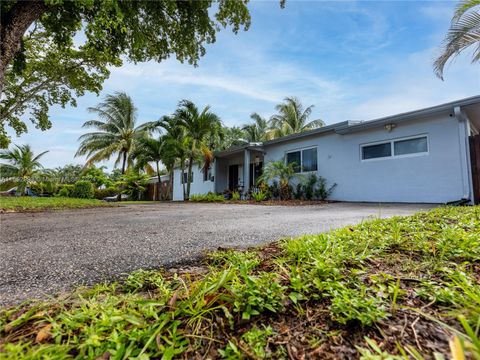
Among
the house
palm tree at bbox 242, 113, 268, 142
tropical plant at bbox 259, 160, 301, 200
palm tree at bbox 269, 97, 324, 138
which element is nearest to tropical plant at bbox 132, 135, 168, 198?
tropical plant at bbox 259, 160, 301, 200

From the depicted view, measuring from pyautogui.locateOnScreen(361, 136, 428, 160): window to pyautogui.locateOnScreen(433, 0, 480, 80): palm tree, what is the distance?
1931 mm

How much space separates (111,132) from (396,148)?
2073cm

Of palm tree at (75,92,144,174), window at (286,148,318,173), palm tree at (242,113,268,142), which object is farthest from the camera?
palm tree at (242,113,268,142)

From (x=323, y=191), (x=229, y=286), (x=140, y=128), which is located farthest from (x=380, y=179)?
(x=140, y=128)

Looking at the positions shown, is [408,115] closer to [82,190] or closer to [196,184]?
[196,184]

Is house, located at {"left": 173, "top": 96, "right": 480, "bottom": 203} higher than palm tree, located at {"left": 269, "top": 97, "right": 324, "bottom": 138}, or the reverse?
palm tree, located at {"left": 269, "top": 97, "right": 324, "bottom": 138}

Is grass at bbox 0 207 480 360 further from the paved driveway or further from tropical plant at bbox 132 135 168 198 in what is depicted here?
tropical plant at bbox 132 135 168 198

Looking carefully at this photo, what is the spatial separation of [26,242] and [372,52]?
945cm

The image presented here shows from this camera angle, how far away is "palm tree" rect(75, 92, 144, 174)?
20.5 metres

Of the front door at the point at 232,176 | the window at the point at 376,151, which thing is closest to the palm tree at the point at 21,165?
the front door at the point at 232,176

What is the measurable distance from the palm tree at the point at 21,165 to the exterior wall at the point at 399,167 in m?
22.0

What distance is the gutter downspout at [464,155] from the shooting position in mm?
6594

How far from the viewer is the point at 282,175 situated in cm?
1048

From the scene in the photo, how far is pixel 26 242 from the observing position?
2590 mm
